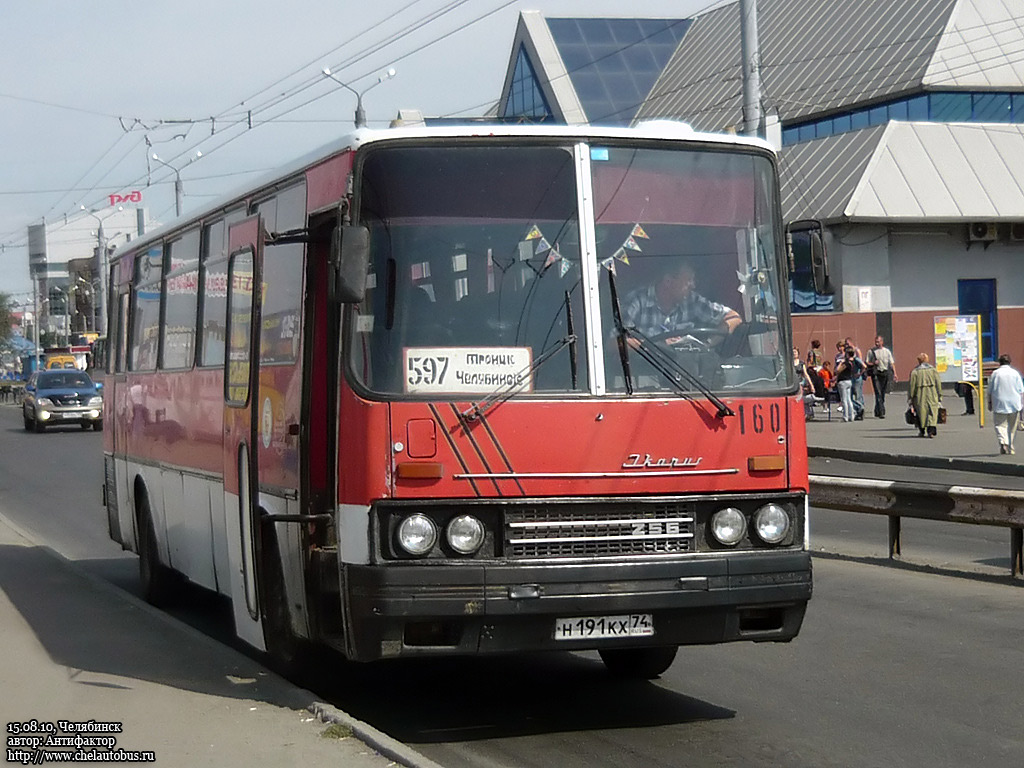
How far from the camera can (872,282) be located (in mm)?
40562

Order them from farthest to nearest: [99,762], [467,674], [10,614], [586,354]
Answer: [10,614] < [467,674] < [586,354] < [99,762]

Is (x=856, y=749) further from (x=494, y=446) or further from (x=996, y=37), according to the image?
Answer: (x=996, y=37)

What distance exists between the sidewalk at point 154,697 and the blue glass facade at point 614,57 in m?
48.2

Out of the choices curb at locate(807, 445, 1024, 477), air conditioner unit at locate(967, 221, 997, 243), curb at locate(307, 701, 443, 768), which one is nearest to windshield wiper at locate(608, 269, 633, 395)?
curb at locate(307, 701, 443, 768)

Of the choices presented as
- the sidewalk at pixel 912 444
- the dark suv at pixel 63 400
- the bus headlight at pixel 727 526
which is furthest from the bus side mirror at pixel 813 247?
the dark suv at pixel 63 400

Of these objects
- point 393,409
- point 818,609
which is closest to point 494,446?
point 393,409

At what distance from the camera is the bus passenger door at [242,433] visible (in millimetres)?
8047

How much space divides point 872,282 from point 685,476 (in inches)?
1369

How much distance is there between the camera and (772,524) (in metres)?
7.20

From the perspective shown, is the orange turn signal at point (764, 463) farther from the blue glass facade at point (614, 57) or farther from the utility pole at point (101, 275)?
the blue glass facade at point (614, 57)

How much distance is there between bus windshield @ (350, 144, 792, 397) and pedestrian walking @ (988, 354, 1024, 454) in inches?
697

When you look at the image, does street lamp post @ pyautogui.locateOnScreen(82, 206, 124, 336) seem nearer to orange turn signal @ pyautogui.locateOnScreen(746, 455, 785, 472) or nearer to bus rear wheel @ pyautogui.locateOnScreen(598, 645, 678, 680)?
bus rear wheel @ pyautogui.locateOnScreen(598, 645, 678, 680)

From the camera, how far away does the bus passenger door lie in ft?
26.4

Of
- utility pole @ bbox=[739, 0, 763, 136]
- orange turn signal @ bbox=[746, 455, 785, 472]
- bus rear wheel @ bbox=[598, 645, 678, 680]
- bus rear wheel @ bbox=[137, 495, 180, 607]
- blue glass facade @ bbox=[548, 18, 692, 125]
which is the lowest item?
bus rear wheel @ bbox=[598, 645, 678, 680]
